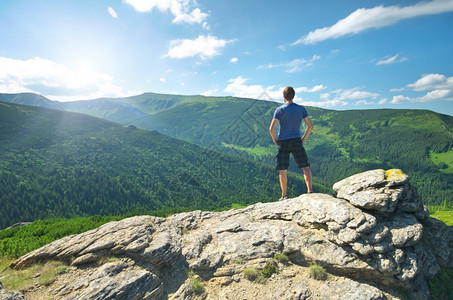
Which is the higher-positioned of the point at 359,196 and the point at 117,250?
the point at 359,196

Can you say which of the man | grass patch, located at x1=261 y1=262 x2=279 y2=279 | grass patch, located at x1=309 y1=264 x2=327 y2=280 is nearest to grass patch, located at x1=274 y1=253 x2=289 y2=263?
grass patch, located at x1=261 y1=262 x2=279 y2=279

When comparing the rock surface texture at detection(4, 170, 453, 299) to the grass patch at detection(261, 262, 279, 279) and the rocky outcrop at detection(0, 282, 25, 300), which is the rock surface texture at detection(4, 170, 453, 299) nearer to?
the grass patch at detection(261, 262, 279, 279)

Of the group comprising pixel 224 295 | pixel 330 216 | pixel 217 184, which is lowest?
pixel 217 184

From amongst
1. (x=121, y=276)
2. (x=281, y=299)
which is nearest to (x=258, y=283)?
(x=281, y=299)

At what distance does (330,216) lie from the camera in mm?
11828

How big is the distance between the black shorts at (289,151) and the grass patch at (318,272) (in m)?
5.50

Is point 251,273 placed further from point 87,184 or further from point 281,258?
point 87,184

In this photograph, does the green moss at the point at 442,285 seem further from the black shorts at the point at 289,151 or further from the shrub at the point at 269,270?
the black shorts at the point at 289,151

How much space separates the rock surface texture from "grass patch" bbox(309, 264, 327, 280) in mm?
268

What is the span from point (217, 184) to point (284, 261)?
183 m

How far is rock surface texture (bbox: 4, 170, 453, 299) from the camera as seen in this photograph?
9.81m

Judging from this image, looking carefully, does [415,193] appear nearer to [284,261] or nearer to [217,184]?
[284,261]

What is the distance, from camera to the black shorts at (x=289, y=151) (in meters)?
13.1

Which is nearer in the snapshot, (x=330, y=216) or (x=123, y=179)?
(x=330, y=216)
